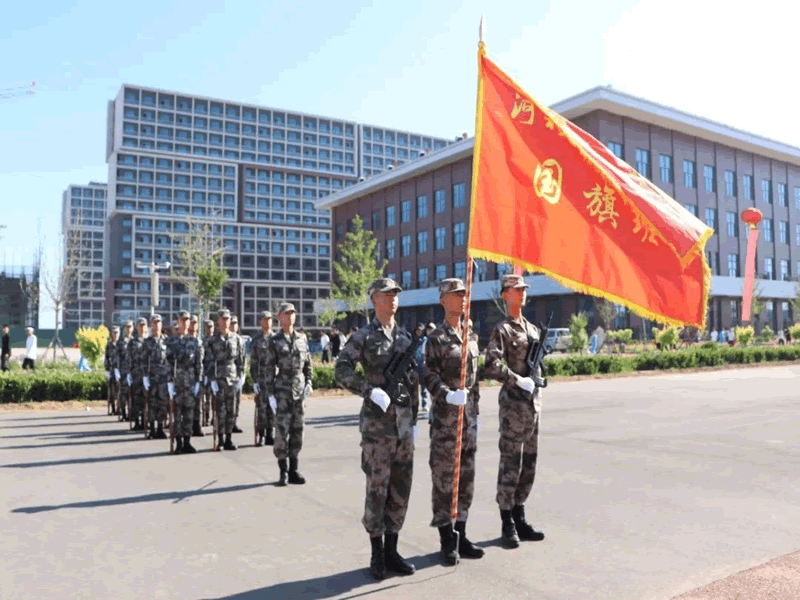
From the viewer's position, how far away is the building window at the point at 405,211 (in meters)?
67.2

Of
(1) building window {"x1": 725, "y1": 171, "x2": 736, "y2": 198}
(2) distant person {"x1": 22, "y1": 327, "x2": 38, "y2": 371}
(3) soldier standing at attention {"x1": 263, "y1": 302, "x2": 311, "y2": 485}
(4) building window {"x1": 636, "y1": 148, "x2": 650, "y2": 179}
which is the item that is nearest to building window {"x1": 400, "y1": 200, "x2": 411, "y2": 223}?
(4) building window {"x1": 636, "y1": 148, "x2": 650, "y2": 179}

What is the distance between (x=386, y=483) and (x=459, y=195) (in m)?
56.7

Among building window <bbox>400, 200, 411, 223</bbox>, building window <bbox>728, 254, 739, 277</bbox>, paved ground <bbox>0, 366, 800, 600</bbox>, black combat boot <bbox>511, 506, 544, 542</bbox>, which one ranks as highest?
building window <bbox>400, 200, 411, 223</bbox>

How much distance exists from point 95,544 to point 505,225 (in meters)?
4.22

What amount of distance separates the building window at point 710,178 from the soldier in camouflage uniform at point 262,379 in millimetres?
54366

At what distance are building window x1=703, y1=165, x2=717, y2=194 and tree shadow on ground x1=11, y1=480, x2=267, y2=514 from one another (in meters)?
57.1

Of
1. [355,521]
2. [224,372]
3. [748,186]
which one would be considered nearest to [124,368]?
[224,372]

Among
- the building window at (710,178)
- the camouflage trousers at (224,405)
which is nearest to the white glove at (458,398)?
the camouflage trousers at (224,405)

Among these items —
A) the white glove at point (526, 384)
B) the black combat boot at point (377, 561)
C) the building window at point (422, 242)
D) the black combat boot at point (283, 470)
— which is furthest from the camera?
the building window at point (422, 242)

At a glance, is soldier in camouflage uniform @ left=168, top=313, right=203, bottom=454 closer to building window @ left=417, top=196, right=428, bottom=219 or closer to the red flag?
the red flag

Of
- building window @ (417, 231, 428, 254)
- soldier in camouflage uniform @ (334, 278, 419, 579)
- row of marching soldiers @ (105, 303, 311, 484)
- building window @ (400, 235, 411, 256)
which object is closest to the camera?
soldier in camouflage uniform @ (334, 278, 419, 579)

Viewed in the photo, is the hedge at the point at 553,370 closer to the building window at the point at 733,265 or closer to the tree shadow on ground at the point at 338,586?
the tree shadow on ground at the point at 338,586

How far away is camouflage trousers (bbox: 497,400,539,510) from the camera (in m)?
5.63

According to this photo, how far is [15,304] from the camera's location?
312 ft
